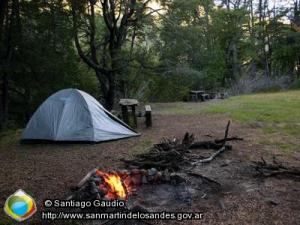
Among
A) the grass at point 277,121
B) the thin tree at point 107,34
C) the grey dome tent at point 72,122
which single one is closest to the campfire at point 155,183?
the grass at point 277,121

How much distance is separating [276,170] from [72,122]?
403 centimetres

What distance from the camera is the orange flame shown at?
3223 millimetres

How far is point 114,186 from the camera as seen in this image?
3365 millimetres

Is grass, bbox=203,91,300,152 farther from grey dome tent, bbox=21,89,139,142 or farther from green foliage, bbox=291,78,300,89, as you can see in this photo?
green foliage, bbox=291,78,300,89

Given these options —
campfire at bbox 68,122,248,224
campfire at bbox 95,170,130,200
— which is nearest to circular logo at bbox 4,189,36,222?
campfire at bbox 68,122,248,224

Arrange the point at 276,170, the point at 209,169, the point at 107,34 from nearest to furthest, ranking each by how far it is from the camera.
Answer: the point at 276,170 → the point at 209,169 → the point at 107,34

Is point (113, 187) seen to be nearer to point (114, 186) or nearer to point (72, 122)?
point (114, 186)

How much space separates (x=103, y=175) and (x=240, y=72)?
2107 centimetres

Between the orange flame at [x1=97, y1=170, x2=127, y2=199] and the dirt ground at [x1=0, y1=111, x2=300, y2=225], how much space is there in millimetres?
533

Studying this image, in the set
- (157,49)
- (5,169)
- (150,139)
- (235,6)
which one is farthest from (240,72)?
(5,169)

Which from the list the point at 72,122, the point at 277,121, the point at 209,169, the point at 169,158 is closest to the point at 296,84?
the point at 277,121

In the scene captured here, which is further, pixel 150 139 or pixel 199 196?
pixel 150 139

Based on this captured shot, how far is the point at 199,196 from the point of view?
11.3ft

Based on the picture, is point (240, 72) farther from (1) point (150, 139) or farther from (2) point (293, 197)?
(2) point (293, 197)
